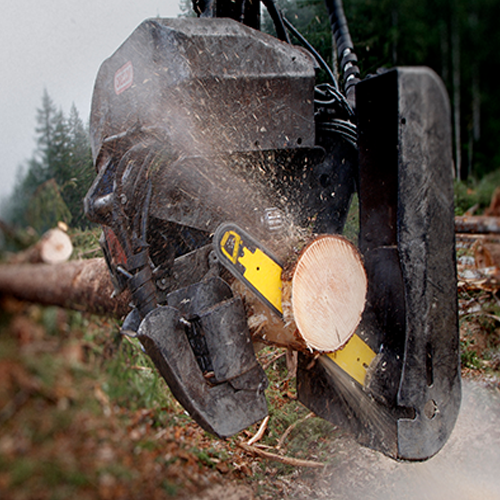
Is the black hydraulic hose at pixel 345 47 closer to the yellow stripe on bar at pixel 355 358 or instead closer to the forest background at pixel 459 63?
the forest background at pixel 459 63

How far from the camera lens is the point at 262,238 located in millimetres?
1623

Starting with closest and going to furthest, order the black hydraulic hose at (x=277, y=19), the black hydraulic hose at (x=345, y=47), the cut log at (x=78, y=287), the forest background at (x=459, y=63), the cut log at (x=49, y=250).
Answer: the forest background at (x=459, y=63) < the cut log at (x=49, y=250) < the cut log at (x=78, y=287) < the black hydraulic hose at (x=277, y=19) < the black hydraulic hose at (x=345, y=47)

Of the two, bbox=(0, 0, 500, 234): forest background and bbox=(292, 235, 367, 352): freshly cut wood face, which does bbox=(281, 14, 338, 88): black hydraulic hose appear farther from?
bbox=(292, 235, 367, 352): freshly cut wood face

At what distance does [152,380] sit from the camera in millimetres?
2193

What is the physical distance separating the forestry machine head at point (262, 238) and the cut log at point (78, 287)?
35 centimetres

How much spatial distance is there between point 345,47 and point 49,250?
1820 millimetres

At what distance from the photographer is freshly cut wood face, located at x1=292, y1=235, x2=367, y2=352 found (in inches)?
56.4

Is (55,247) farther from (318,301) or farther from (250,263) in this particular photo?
(318,301)

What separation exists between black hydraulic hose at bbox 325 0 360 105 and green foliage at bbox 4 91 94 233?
138 cm

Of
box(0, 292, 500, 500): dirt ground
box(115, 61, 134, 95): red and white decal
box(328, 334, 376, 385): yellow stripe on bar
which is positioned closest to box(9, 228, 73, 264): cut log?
box(0, 292, 500, 500): dirt ground

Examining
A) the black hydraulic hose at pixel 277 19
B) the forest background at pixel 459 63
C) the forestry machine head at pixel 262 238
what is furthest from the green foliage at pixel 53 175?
the black hydraulic hose at pixel 277 19

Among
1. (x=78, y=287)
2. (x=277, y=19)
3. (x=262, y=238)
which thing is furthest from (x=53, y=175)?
(x=277, y=19)

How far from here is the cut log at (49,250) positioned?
1.58 metres

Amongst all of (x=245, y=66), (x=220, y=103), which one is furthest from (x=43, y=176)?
(x=245, y=66)
